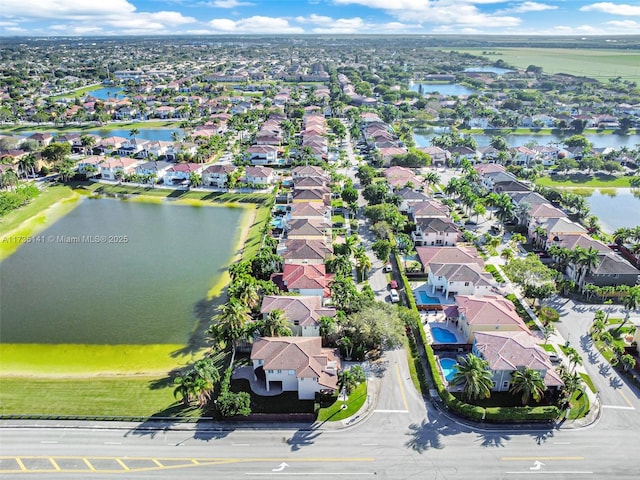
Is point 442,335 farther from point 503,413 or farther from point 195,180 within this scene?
point 195,180

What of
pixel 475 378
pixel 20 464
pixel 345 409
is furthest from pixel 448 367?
pixel 20 464

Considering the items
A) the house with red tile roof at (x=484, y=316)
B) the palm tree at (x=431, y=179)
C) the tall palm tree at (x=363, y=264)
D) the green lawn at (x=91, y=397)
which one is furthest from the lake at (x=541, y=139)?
the green lawn at (x=91, y=397)

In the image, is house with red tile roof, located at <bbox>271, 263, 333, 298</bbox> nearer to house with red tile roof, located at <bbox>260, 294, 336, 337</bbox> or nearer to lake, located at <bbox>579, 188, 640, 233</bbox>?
house with red tile roof, located at <bbox>260, 294, 336, 337</bbox>

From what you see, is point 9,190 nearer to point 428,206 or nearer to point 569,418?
point 428,206

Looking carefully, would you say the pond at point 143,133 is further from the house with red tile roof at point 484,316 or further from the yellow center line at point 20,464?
the yellow center line at point 20,464

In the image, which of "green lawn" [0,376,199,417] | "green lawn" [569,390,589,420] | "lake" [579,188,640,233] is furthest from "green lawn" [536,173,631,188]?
"green lawn" [0,376,199,417]

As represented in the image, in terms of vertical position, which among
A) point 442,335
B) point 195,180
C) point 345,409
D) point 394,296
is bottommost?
point 345,409

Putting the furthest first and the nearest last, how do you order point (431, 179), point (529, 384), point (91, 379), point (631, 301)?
point (431, 179) < point (631, 301) < point (91, 379) < point (529, 384)
